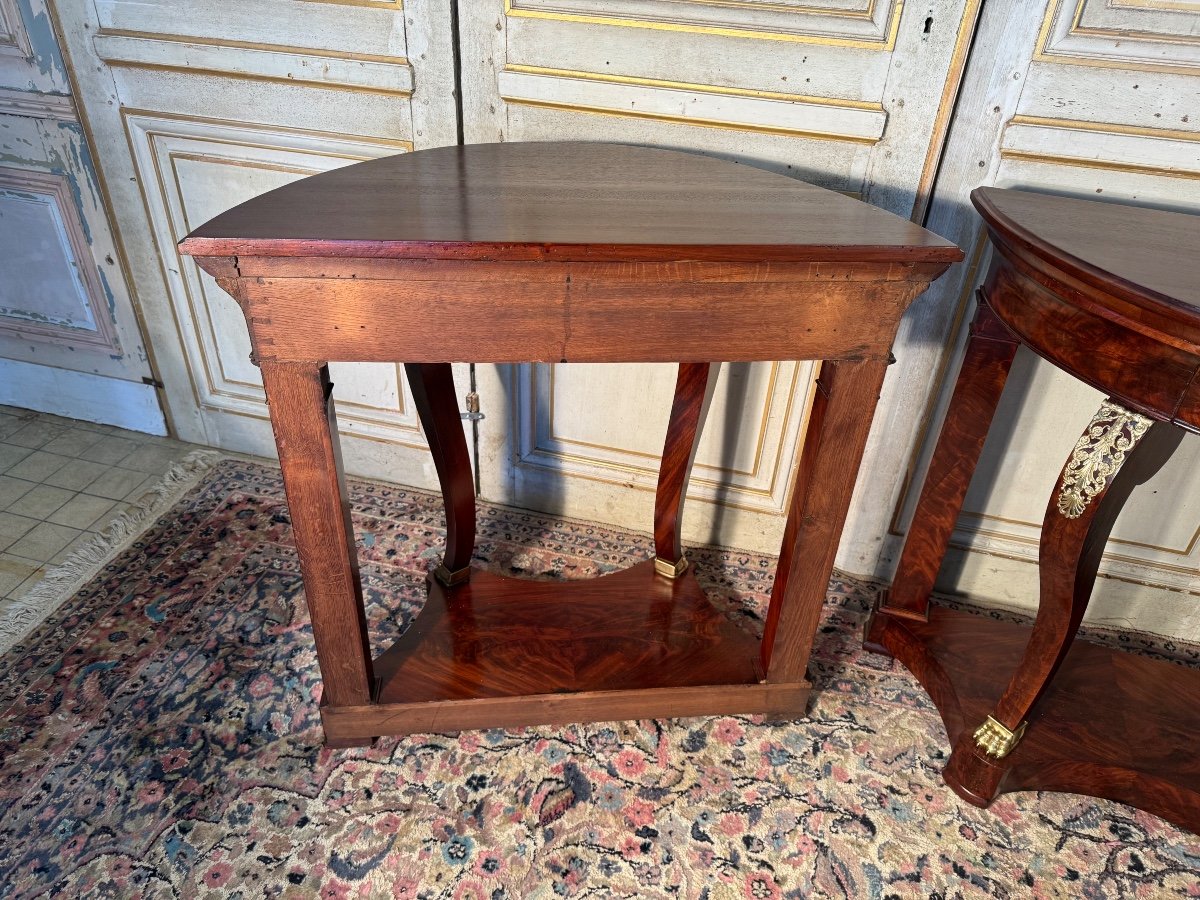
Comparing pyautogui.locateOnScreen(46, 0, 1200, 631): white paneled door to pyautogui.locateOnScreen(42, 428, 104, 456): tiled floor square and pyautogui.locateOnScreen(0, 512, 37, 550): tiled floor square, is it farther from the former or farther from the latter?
pyautogui.locateOnScreen(0, 512, 37, 550): tiled floor square

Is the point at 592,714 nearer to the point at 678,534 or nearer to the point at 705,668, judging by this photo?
the point at 705,668

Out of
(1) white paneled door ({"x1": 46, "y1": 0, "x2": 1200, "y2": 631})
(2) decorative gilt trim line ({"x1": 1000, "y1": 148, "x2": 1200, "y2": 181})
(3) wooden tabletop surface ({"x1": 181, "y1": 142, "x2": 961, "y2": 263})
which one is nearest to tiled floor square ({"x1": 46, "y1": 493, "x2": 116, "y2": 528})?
(1) white paneled door ({"x1": 46, "y1": 0, "x2": 1200, "y2": 631})

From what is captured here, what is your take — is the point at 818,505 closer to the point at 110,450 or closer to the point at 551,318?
the point at 551,318

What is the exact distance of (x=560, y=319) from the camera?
1.02 meters

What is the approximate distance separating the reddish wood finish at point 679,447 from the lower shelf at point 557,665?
5.4 inches

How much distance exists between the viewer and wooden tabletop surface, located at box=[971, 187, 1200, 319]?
35.6 inches

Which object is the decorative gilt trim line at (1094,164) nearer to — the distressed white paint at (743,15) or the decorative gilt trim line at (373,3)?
the distressed white paint at (743,15)

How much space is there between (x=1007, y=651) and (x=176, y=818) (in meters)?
1.55

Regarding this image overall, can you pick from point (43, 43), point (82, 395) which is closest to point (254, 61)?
point (43, 43)

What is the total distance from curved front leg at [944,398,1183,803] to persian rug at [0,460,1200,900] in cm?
16

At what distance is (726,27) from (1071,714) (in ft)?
4.58

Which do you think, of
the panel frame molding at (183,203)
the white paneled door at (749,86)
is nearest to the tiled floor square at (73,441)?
the panel frame molding at (183,203)

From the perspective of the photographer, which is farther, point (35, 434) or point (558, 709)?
point (35, 434)

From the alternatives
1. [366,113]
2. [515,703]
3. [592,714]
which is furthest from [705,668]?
[366,113]
